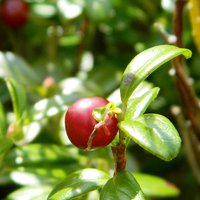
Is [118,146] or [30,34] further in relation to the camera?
[30,34]

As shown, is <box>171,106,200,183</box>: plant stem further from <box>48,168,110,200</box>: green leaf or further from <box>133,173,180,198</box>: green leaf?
<box>48,168,110,200</box>: green leaf

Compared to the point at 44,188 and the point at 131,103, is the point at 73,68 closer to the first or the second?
the point at 44,188

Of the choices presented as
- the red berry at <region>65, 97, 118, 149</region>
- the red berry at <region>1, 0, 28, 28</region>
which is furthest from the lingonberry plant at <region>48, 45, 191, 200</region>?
the red berry at <region>1, 0, 28, 28</region>

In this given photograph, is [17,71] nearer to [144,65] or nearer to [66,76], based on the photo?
[66,76]

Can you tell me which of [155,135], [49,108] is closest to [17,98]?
[49,108]

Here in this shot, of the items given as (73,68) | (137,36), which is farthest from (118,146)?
(137,36)

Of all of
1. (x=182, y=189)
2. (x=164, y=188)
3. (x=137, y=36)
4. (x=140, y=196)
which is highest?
(x=140, y=196)
